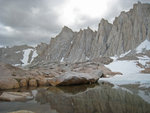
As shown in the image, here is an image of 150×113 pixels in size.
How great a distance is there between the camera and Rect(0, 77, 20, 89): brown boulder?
12186 millimetres

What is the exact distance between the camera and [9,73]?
15.0 meters

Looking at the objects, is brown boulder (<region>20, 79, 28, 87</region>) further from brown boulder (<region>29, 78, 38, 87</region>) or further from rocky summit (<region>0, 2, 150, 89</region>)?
rocky summit (<region>0, 2, 150, 89</region>)

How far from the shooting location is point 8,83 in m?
12.5

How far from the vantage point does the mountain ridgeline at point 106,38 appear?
75.6 m

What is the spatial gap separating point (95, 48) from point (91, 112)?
92161 millimetres

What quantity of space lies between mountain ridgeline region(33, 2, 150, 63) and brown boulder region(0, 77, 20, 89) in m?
68.6

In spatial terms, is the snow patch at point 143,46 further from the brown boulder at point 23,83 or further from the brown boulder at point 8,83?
the brown boulder at point 8,83

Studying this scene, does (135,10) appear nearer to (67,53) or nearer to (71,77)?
(67,53)

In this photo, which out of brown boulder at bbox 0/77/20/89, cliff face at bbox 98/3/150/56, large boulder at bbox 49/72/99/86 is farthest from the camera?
cliff face at bbox 98/3/150/56

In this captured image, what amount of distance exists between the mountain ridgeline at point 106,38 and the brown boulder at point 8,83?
68.6 metres

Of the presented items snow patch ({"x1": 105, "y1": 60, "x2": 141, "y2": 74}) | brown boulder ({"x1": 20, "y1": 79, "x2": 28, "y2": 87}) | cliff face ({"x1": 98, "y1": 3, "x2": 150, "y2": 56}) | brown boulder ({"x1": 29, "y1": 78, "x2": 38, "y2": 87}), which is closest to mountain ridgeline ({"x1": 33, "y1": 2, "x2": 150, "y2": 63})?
cliff face ({"x1": 98, "y1": 3, "x2": 150, "y2": 56})

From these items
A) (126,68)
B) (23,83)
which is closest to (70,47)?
(126,68)

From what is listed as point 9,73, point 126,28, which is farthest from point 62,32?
point 9,73

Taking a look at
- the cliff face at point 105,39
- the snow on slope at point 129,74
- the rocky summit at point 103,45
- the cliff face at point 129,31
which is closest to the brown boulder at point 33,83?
the snow on slope at point 129,74
